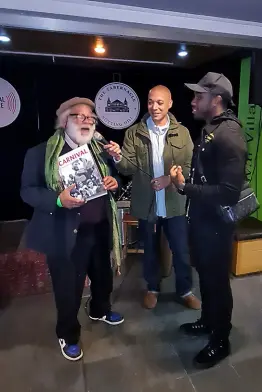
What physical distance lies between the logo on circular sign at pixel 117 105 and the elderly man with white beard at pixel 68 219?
171cm

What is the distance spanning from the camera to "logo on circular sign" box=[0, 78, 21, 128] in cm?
278

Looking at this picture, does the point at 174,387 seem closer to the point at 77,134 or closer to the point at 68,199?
the point at 68,199

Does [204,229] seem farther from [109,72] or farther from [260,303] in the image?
[109,72]

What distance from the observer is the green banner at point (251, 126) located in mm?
2691

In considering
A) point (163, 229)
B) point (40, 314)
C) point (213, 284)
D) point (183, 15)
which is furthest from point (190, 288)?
point (183, 15)

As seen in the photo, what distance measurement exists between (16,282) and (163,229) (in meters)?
1.00

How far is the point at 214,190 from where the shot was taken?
1.27 metres

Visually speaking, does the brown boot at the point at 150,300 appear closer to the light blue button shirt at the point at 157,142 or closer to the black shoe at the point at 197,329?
the black shoe at the point at 197,329

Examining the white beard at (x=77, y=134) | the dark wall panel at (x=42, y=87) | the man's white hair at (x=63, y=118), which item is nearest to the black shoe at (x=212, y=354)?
the white beard at (x=77, y=134)

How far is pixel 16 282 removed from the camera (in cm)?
208

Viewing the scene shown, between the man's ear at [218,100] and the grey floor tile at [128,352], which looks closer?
the man's ear at [218,100]

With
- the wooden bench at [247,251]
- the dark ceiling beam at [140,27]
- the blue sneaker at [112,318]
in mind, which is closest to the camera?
the dark ceiling beam at [140,27]

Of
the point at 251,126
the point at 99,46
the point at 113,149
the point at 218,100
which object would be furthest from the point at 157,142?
the point at 251,126

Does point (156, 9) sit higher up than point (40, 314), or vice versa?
point (156, 9)
